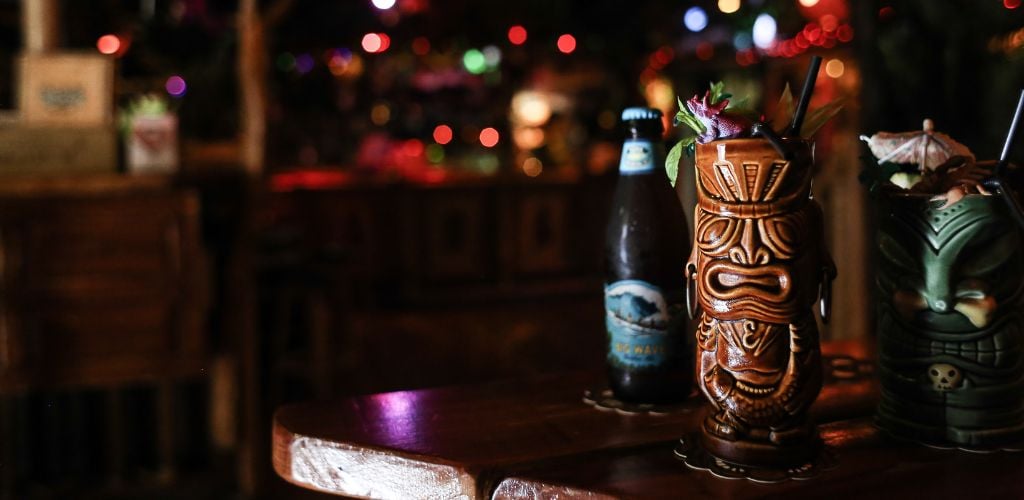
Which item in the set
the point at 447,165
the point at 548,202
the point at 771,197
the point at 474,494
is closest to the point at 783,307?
the point at 771,197

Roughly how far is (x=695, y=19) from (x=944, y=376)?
6578 millimetres

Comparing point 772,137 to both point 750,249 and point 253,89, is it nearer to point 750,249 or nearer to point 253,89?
point 750,249

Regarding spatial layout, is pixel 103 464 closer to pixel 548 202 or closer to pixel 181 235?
pixel 181 235

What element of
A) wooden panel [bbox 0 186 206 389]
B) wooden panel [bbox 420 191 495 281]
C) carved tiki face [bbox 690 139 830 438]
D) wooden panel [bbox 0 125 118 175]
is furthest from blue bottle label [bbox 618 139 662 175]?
wooden panel [bbox 420 191 495 281]

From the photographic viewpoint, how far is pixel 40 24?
11.0 feet

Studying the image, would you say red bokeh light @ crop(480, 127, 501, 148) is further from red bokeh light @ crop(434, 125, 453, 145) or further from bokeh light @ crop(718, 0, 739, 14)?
bokeh light @ crop(718, 0, 739, 14)

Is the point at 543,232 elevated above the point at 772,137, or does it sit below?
below

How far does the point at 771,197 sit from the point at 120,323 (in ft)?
9.24

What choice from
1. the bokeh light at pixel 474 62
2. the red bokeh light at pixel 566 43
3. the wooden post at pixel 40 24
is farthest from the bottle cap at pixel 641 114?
the bokeh light at pixel 474 62

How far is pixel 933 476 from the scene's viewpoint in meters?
0.87

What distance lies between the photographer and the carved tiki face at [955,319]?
2.97 ft

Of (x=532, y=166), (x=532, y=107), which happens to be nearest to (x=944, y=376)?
(x=532, y=166)

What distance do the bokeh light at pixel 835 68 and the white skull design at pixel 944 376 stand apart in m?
7.15

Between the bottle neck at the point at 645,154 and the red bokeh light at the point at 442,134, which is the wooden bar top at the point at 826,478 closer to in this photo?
the bottle neck at the point at 645,154
